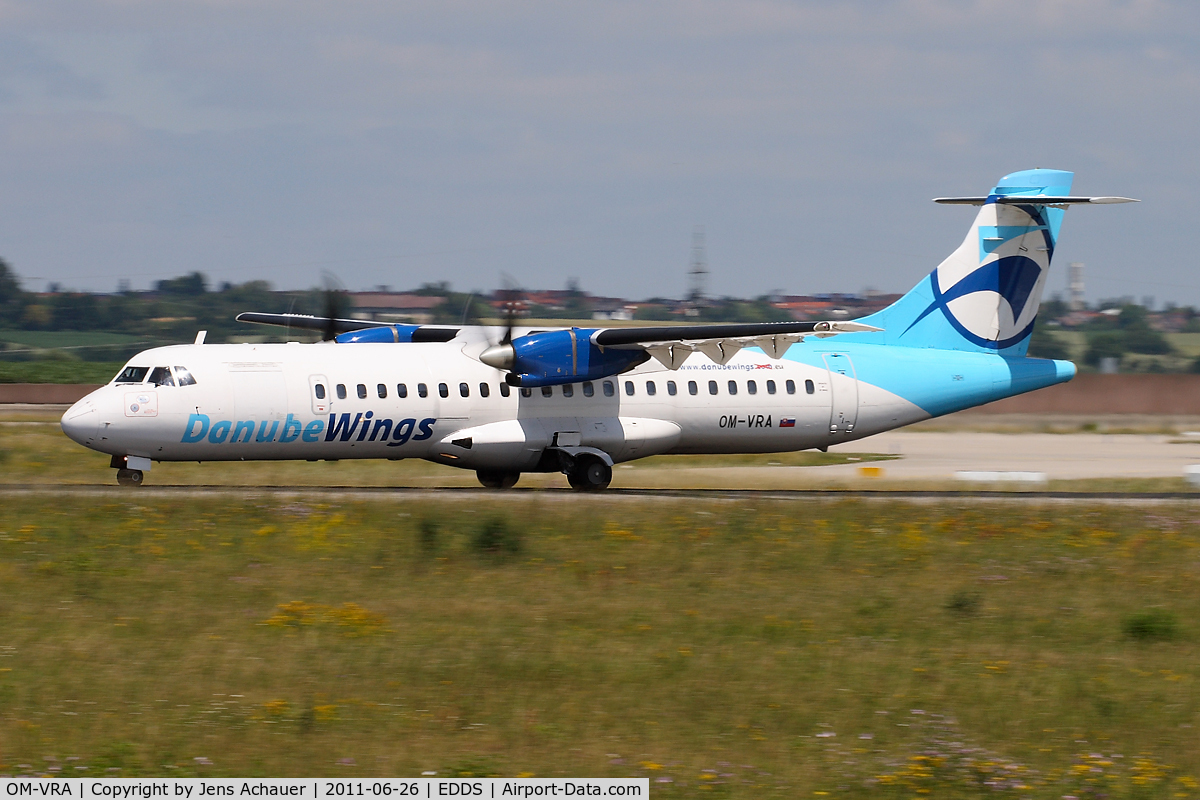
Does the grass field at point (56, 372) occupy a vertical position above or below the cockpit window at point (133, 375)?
below

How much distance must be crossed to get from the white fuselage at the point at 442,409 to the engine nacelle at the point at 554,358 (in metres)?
0.66

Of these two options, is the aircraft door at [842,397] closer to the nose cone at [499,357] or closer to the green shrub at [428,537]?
the nose cone at [499,357]

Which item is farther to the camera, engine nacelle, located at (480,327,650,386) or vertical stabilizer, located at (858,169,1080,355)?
vertical stabilizer, located at (858,169,1080,355)

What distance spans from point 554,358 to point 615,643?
11.2 metres

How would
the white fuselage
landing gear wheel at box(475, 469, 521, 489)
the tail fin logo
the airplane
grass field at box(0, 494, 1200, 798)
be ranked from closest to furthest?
grass field at box(0, 494, 1200, 798) → the white fuselage → the airplane → landing gear wheel at box(475, 469, 521, 489) → the tail fin logo

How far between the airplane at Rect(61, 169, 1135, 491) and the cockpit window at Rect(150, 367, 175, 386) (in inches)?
1.1

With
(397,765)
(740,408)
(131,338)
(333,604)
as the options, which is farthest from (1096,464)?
(131,338)

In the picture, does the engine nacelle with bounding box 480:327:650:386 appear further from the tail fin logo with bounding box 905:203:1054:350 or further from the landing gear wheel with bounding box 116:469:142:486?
the tail fin logo with bounding box 905:203:1054:350

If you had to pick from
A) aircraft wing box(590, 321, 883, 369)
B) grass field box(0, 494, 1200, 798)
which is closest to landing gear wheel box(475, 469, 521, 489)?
aircraft wing box(590, 321, 883, 369)

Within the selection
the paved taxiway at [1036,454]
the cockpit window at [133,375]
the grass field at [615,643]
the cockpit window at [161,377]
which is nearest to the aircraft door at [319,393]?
the cockpit window at [161,377]

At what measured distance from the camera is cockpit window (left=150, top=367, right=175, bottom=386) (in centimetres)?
2450

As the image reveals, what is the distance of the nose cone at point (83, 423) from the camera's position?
77.8 feet

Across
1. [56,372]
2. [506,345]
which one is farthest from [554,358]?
[56,372]

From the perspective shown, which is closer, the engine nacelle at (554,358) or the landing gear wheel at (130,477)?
the landing gear wheel at (130,477)
